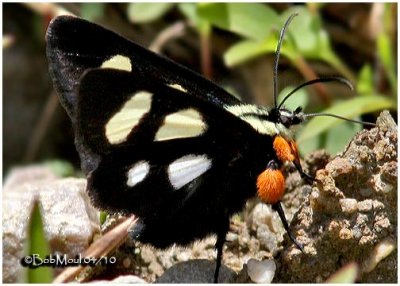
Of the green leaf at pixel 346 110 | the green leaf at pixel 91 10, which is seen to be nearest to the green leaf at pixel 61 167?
the green leaf at pixel 91 10

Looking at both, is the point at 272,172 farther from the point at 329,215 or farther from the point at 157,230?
the point at 157,230

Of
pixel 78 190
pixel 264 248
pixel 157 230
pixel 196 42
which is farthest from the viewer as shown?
pixel 196 42

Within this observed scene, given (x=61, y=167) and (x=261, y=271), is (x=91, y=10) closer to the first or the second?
(x=61, y=167)

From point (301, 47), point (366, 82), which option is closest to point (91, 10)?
point (301, 47)

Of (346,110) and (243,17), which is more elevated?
(243,17)

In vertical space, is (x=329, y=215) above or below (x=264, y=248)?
above

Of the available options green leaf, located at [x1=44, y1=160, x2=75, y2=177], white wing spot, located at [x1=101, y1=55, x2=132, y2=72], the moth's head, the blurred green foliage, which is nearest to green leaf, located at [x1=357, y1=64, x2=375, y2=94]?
the blurred green foliage

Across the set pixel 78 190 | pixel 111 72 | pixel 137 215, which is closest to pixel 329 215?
pixel 137 215

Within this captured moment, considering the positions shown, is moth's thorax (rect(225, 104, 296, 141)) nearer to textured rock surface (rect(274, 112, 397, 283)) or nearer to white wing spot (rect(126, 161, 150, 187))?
textured rock surface (rect(274, 112, 397, 283))
